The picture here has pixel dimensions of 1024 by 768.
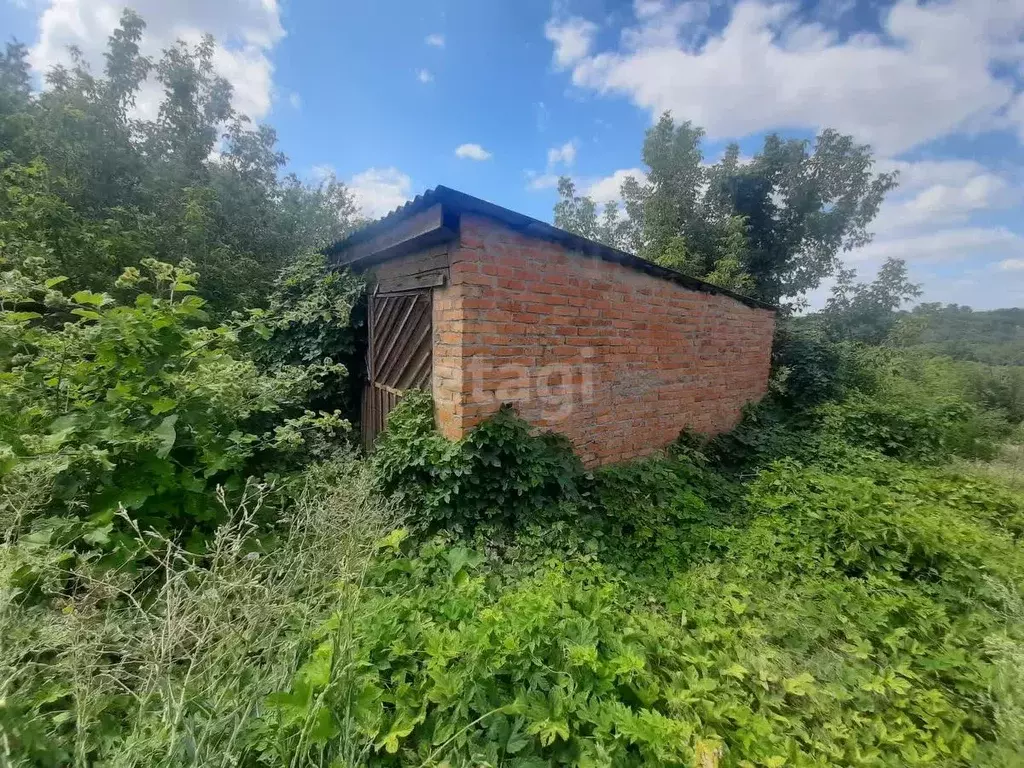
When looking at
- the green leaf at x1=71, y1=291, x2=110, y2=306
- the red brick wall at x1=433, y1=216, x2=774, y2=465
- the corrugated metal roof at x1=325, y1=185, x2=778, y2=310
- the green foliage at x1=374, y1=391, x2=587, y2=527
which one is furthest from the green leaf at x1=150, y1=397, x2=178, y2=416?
the corrugated metal roof at x1=325, y1=185, x2=778, y2=310

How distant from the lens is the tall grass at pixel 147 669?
52.9 inches

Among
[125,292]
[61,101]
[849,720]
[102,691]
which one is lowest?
[849,720]

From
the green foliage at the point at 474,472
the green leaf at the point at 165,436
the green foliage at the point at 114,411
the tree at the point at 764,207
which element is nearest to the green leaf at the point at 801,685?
the green foliage at the point at 474,472

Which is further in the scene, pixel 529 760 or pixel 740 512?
pixel 740 512

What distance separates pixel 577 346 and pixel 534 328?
62cm

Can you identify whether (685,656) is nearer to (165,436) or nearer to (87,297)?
(165,436)

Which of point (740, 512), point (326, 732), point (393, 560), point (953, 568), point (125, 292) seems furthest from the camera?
point (125, 292)

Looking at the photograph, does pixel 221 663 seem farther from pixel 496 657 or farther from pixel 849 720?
pixel 849 720

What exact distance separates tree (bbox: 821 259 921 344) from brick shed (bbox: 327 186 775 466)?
29.2 feet

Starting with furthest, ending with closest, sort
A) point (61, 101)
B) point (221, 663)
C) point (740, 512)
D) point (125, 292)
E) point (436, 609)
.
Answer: point (61, 101), point (125, 292), point (740, 512), point (436, 609), point (221, 663)

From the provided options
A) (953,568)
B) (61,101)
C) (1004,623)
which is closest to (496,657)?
(1004,623)

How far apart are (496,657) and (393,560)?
1076 mm

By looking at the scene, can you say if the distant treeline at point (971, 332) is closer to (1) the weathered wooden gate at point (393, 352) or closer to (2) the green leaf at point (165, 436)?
(1) the weathered wooden gate at point (393, 352)

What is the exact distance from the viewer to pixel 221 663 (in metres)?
1.79
